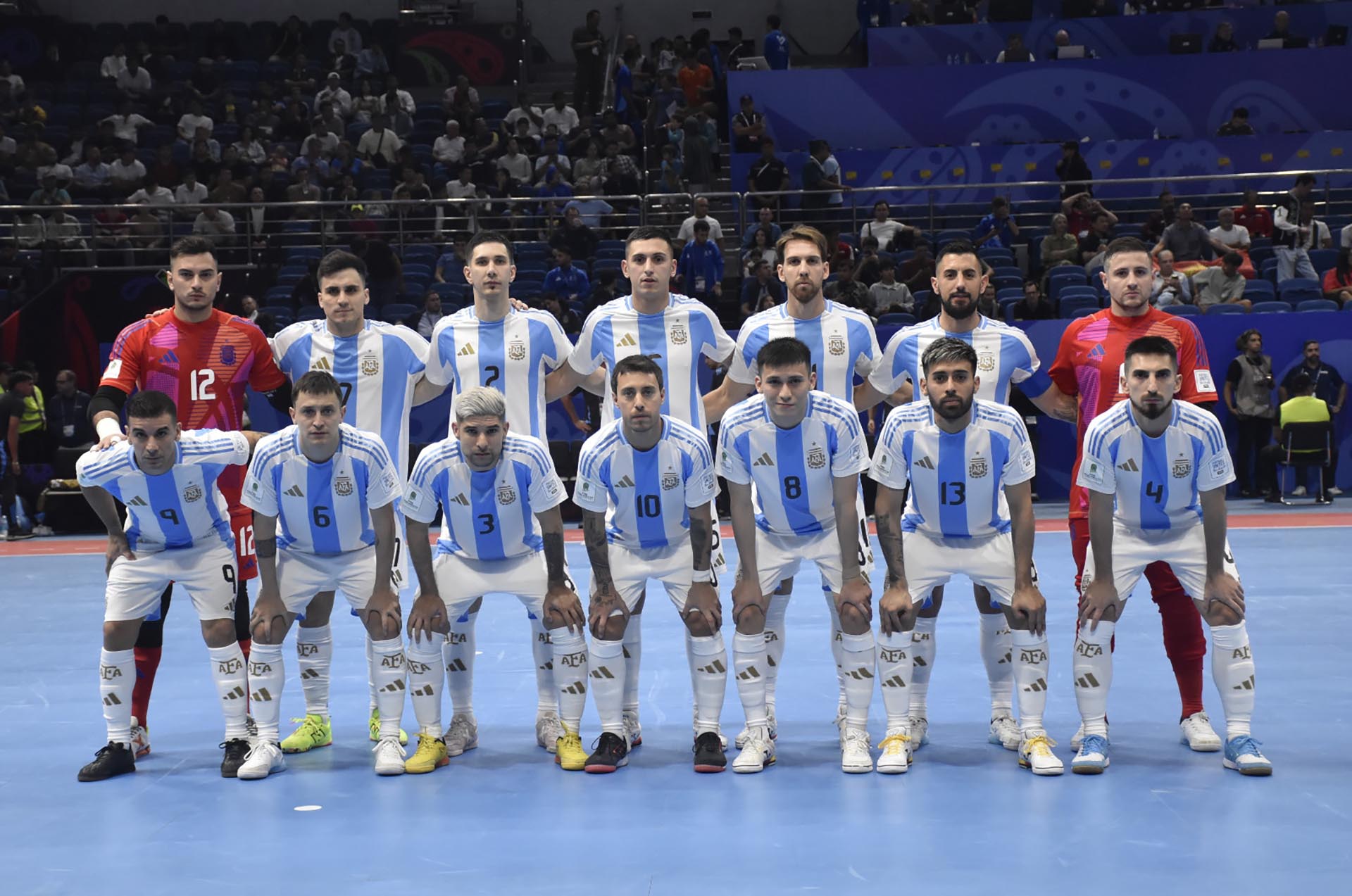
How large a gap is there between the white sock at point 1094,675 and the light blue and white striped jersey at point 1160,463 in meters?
0.67

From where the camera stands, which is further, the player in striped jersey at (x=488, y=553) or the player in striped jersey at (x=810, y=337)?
the player in striped jersey at (x=810, y=337)

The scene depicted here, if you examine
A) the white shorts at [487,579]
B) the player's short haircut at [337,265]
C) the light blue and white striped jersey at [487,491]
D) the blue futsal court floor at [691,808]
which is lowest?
the blue futsal court floor at [691,808]

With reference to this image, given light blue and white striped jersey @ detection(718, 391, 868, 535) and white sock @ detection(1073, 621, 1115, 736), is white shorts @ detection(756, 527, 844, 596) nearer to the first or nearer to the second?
light blue and white striped jersey @ detection(718, 391, 868, 535)

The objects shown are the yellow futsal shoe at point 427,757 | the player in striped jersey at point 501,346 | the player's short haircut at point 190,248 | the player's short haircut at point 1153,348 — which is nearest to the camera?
the player's short haircut at point 1153,348

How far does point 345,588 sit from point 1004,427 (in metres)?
3.71

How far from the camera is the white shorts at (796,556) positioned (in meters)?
7.12

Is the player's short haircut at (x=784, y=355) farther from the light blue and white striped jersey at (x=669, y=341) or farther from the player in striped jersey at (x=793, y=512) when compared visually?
the light blue and white striped jersey at (x=669, y=341)

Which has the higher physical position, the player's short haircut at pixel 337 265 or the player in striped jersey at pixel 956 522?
the player's short haircut at pixel 337 265

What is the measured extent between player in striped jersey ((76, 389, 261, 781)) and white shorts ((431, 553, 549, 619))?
121 cm

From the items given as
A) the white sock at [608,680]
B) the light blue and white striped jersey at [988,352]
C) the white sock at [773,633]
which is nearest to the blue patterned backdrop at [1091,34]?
the light blue and white striped jersey at [988,352]

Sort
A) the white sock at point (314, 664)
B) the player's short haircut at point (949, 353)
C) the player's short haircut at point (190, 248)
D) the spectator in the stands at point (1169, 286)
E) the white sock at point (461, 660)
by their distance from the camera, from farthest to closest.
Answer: the spectator in the stands at point (1169, 286)
the player's short haircut at point (190, 248)
the white sock at point (314, 664)
the white sock at point (461, 660)
the player's short haircut at point (949, 353)

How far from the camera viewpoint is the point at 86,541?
16641 millimetres

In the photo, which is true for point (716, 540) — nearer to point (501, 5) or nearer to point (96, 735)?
point (96, 735)

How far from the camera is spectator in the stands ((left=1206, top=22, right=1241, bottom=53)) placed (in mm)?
22172
